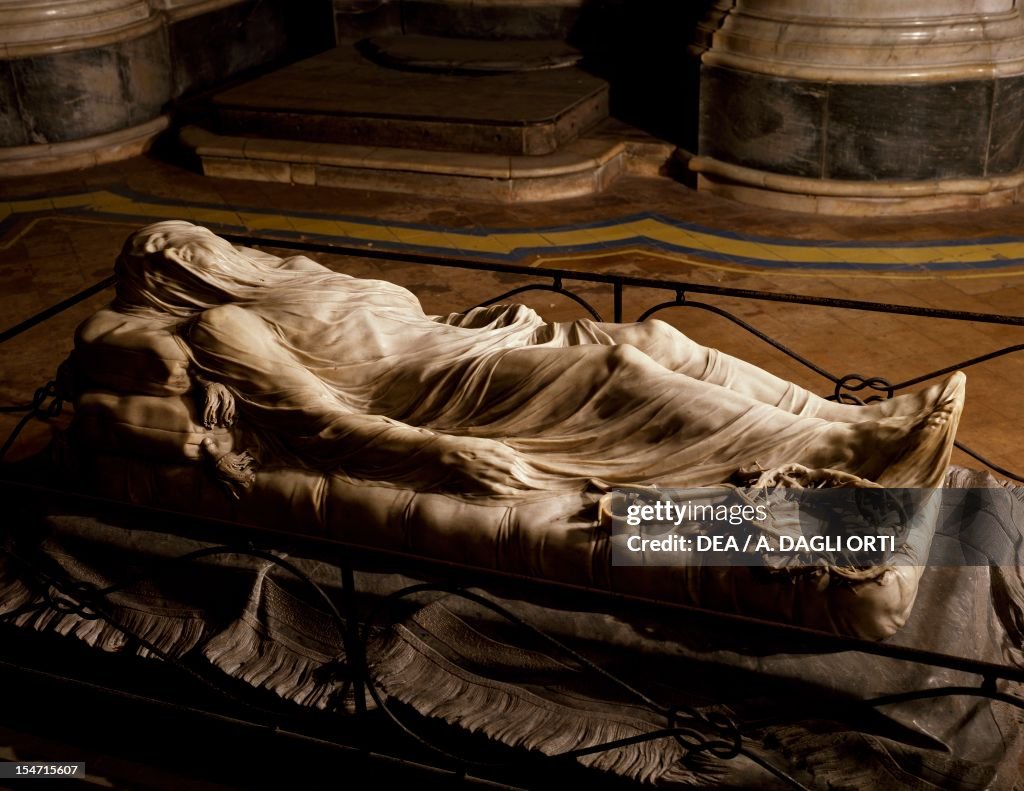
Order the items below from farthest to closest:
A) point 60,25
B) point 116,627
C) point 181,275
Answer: point 60,25 → point 181,275 → point 116,627

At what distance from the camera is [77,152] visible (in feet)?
28.0

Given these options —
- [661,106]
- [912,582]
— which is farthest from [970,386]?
[661,106]

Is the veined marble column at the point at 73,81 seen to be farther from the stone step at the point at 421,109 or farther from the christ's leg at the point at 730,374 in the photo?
the christ's leg at the point at 730,374

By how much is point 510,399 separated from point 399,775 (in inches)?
42.2

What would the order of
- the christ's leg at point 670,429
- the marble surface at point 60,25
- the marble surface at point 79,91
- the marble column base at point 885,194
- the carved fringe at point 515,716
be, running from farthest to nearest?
the marble surface at point 79,91, the marble surface at point 60,25, the marble column base at point 885,194, the christ's leg at point 670,429, the carved fringe at point 515,716

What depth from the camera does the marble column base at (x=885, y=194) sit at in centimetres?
711

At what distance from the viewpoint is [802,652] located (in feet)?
9.78

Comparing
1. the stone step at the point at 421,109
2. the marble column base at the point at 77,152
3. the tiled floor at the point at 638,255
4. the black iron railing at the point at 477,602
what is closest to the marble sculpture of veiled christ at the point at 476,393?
the black iron railing at the point at 477,602

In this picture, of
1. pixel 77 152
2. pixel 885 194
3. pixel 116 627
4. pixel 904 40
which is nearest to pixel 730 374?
pixel 116 627

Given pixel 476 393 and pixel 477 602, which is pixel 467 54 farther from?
pixel 477 602

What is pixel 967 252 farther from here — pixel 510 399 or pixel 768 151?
pixel 510 399

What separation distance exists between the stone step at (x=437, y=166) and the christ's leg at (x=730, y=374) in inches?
163

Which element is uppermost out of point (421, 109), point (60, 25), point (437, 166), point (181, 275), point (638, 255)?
point (60, 25)

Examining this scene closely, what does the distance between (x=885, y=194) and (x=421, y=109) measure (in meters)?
3.04
